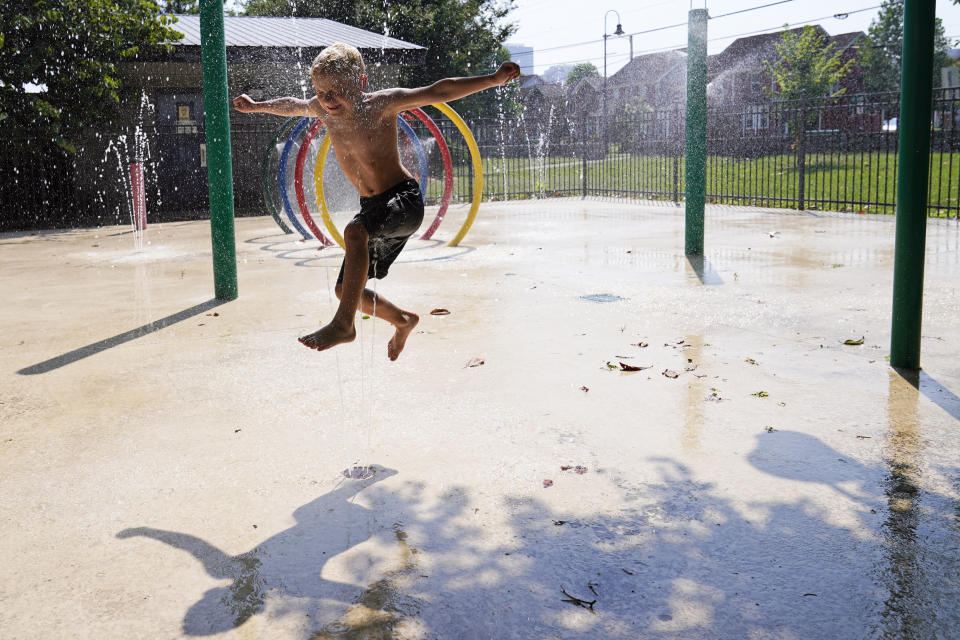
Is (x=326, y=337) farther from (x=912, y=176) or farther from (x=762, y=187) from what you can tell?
(x=762, y=187)

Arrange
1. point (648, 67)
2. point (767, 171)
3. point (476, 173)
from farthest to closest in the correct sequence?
1. point (648, 67)
2. point (767, 171)
3. point (476, 173)

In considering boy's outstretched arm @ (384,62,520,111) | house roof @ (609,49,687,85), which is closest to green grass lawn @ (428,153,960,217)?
boy's outstretched arm @ (384,62,520,111)

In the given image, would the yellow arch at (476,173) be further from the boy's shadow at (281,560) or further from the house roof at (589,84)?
the house roof at (589,84)

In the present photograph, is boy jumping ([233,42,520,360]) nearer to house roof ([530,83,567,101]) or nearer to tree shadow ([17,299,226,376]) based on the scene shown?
tree shadow ([17,299,226,376])

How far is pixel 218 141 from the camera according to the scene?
752 cm

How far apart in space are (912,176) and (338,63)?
3.25 meters

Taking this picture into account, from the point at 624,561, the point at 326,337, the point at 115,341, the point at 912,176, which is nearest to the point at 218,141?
the point at 115,341

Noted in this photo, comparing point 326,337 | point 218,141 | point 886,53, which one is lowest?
point 326,337

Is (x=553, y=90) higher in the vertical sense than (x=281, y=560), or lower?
higher

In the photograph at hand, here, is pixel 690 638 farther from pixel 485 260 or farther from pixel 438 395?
pixel 485 260

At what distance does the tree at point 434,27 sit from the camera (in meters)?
36.8

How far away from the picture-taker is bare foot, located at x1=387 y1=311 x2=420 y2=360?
4.56 meters

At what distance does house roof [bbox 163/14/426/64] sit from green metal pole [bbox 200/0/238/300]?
12483mm

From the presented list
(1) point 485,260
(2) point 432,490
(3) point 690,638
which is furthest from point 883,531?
(1) point 485,260
